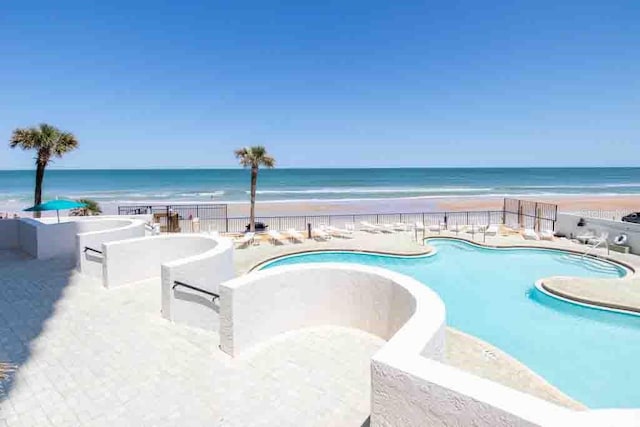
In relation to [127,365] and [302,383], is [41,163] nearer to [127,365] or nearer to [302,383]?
[127,365]

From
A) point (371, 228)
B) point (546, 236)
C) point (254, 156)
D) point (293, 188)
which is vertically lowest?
point (371, 228)

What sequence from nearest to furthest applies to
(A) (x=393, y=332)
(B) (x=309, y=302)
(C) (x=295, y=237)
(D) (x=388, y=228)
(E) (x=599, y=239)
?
(A) (x=393, y=332)
(B) (x=309, y=302)
(E) (x=599, y=239)
(C) (x=295, y=237)
(D) (x=388, y=228)

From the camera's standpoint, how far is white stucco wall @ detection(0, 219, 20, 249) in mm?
10500

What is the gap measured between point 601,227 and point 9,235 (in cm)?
2120

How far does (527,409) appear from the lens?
206cm


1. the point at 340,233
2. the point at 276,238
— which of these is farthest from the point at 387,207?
the point at 276,238

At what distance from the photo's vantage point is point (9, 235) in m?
10.6

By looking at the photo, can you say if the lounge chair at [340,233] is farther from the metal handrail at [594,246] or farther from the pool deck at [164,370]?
the pool deck at [164,370]

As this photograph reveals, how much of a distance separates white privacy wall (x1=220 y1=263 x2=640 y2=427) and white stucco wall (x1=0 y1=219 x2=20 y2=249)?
9.86 m

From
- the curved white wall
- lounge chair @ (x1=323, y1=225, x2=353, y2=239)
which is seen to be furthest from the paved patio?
lounge chair @ (x1=323, y1=225, x2=353, y2=239)

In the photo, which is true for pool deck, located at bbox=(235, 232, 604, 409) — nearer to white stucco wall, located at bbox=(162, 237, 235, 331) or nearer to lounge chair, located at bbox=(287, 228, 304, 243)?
lounge chair, located at bbox=(287, 228, 304, 243)

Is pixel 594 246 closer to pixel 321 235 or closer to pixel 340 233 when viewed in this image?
pixel 340 233

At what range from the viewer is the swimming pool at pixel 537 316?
5.95 m

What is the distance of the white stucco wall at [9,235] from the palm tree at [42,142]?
398 cm
